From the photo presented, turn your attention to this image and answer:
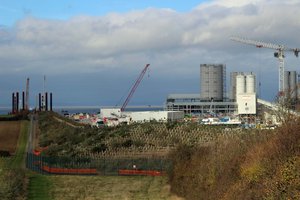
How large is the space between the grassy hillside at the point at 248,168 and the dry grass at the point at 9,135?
34471 mm

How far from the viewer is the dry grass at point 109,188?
101 ft

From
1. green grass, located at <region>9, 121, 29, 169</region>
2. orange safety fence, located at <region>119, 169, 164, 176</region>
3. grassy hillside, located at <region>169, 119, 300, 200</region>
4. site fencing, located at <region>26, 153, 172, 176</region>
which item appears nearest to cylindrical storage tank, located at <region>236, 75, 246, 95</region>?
green grass, located at <region>9, 121, 29, 169</region>

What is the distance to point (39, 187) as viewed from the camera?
108 ft

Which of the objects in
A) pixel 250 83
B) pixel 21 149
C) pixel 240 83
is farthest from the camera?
pixel 240 83

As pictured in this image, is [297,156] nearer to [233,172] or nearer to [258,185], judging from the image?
[258,185]

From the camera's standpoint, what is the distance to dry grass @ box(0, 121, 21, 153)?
60.9 meters

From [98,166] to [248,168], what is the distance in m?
22.8

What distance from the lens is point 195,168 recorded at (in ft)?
89.2

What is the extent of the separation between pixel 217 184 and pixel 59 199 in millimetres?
11717

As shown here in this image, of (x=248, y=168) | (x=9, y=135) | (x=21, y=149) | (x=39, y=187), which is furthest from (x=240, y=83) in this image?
(x=248, y=168)

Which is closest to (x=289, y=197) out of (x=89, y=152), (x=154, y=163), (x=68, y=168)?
(x=154, y=163)

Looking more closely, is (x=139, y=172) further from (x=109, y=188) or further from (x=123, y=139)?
(x=123, y=139)

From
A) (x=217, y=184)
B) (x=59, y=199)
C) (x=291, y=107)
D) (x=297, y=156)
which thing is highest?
(x=291, y=107)

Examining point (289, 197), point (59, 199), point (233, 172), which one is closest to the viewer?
point (289, 197)
